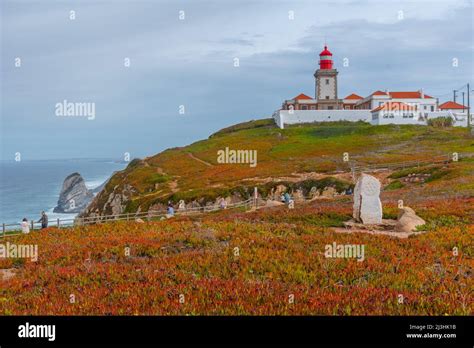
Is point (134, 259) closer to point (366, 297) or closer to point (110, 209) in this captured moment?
point (366, 297)

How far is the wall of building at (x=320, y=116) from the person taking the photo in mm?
121562

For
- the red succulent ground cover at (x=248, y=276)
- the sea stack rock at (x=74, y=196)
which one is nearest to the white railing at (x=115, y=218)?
the red succulent ground cover at (x=248, y=276)

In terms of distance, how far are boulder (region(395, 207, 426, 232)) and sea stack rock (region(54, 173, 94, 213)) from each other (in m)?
126

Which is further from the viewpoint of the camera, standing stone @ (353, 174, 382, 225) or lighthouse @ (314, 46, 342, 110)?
lighthouse @ (314, 46, 342, 110)

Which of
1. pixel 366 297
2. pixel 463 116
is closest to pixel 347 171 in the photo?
pixel 366 297

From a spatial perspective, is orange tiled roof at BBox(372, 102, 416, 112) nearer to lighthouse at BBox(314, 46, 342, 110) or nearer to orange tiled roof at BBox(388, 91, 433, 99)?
orange tiled roof at BBox(388, 91, 433, 99)

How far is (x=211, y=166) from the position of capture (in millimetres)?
90500

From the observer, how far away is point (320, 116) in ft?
408

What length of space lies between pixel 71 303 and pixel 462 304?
827cm

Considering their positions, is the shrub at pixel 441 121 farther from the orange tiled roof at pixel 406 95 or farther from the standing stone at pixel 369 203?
the standing stone at pixel 369 203

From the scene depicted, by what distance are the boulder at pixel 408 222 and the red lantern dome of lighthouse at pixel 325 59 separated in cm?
10928

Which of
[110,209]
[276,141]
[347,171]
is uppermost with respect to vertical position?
[276,141]

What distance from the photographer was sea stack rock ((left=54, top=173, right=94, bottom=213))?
140250 millimetres

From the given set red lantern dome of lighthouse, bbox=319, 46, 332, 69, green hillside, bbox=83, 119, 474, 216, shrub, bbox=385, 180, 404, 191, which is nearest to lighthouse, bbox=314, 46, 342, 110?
red lantern dome of lighthouse, bbox=319, 46, 332, 69
